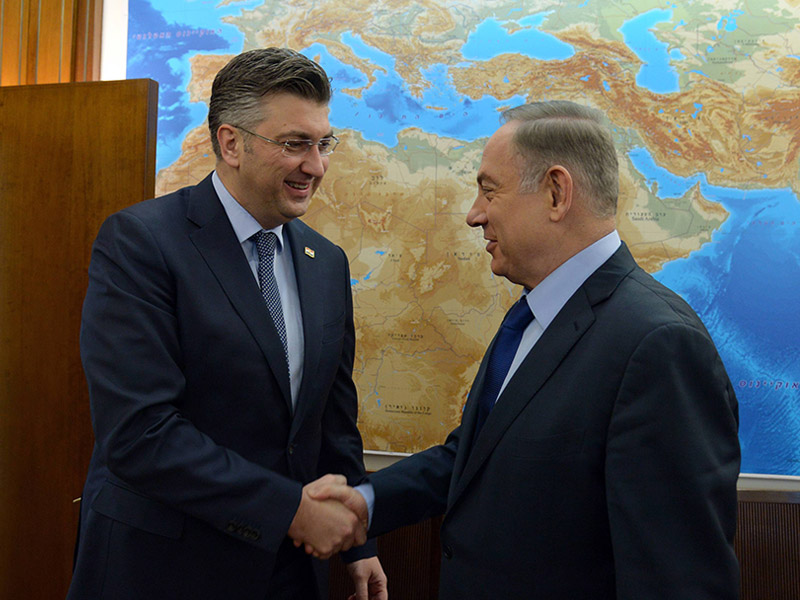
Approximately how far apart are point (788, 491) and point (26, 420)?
2920 mm

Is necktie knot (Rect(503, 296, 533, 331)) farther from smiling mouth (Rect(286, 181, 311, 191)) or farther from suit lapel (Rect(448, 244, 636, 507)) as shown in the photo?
smiling mouth (Rect(286, 181, 311, 191))

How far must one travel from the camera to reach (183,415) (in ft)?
4.94

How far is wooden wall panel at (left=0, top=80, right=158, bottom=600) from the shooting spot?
2.43 m

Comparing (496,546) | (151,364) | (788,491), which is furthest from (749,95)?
(151,364)

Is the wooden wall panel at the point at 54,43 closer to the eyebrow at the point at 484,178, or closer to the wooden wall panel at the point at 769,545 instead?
the eyebrow at the point at 484,178

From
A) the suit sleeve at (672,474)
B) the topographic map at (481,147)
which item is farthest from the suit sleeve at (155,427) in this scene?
the topographic map at (481,147)

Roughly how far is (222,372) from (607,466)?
0.86m

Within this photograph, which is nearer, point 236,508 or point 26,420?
point 236,508

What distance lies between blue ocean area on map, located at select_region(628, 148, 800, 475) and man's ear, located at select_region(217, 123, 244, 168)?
5.07ft

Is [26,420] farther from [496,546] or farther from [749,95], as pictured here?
[749,95]

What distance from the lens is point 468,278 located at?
2.62 meters

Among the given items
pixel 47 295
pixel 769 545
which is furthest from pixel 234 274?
pixel 769 545

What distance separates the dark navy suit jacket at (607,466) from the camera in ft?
3.41

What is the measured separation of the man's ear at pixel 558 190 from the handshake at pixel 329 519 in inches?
33.2
